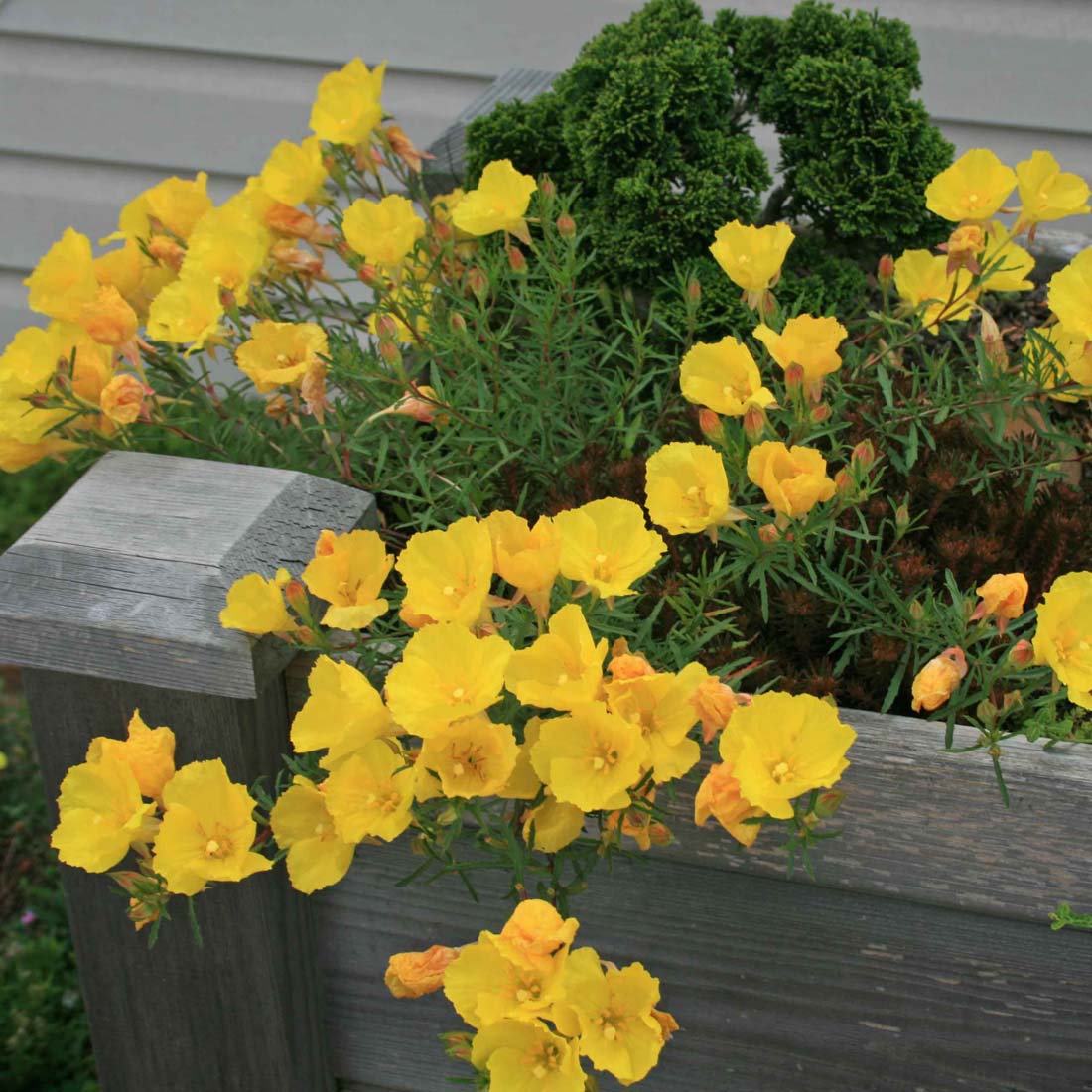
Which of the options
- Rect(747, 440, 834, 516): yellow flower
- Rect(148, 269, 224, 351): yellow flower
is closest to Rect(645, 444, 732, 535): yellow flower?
Rect(747, 440, 834, 516): yellow flower

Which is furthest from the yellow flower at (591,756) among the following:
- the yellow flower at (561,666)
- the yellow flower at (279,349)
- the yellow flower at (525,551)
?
the yellow flower at (279,349)

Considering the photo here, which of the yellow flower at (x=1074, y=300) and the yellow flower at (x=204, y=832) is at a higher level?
the yellow flower at (x=1074, y=300)

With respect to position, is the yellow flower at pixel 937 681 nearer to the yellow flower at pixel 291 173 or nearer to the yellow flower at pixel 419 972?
the yellow flower at pixel 419 972

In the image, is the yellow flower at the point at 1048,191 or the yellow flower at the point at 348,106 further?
the yellow flower at the point at 348,106

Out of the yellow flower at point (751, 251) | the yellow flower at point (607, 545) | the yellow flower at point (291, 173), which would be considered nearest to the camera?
the yellow flower at point (607, 545)

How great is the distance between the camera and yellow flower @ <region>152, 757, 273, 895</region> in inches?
42.2

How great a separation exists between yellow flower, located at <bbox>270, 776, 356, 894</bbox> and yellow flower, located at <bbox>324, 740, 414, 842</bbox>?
0.05 meters

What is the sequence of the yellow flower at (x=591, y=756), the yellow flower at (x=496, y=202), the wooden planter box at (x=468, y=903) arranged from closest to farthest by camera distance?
1. the yellow flower at (x=591, y=756)
2. the wooden planter box at (x=468, y=903)
3. the yellow flower at (x=496, y=202)

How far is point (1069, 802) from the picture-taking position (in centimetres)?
113

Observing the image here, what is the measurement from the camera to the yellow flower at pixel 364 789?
104 cm

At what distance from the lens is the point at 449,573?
106cm

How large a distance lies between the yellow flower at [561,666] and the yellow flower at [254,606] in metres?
0.26

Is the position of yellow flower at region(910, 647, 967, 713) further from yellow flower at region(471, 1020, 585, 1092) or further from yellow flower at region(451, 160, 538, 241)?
yellow flower at region(451, 160, 538, 241)

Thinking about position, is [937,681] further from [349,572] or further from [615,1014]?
[349,572]
